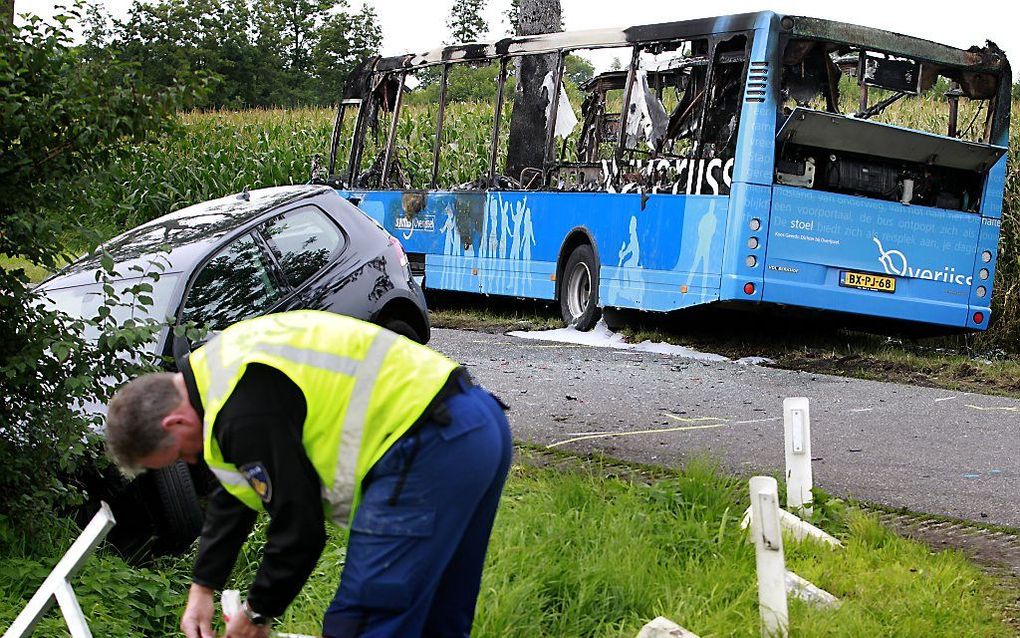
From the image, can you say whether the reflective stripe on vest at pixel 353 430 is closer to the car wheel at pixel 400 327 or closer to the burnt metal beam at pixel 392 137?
the car wheel at pixel 400 327

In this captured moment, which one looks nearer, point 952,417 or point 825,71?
point 952,417

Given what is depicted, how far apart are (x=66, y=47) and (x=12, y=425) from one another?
4.81 feet

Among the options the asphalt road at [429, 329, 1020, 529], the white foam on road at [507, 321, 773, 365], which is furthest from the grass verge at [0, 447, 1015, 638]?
the white foam on road at [507, 321, 773, 365]

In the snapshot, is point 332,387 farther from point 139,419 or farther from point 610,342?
point 610,342

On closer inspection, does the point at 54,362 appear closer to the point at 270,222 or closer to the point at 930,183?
the point at 270,222

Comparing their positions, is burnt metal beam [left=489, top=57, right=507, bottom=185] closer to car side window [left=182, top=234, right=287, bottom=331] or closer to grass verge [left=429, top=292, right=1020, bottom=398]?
grass verge [left=429, top=292, right=1020, bottom=398]

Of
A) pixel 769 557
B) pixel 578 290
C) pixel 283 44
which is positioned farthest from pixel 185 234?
pixel 283 44

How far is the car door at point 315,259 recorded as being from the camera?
7801 mm

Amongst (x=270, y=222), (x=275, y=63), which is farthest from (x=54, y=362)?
(x=275, y=63)

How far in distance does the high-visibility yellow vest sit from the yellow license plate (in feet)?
32.1

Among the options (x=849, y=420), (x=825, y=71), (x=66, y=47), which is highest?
(x=825, y=71)

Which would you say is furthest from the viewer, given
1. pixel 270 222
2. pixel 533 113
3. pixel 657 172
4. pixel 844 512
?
pixel 533 113

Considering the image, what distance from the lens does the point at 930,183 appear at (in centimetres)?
1314

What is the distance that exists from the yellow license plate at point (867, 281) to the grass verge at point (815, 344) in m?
0.66
